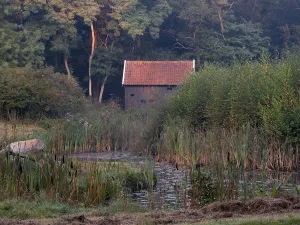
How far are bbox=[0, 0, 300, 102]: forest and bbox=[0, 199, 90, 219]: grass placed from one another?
31320 millimetres

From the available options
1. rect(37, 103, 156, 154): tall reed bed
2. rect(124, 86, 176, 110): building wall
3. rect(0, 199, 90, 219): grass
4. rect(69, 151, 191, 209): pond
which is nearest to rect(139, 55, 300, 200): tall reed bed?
rect(69, 151, 191, 209): pond

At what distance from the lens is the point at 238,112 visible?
880 inches

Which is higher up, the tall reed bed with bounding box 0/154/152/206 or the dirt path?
the tall reed bed with bounding box 0/154/152/206

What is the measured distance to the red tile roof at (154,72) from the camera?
4425cm

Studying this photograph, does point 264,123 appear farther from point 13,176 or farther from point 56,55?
point 56,55

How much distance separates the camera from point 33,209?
11.2m

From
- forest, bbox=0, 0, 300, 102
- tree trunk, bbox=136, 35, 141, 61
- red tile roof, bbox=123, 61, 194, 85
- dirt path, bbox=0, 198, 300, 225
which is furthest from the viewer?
tree trunk, bbox=136, 35, 141, 61

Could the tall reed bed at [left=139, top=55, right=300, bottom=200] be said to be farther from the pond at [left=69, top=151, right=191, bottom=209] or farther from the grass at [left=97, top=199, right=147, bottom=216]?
the grass at [left=97, top=199, right=147, bottom=216]

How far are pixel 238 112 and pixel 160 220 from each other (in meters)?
12.9

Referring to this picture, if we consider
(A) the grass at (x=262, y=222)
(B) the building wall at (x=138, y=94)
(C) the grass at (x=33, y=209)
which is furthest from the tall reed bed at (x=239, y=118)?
(B) the building wall at (x=138, y=94)

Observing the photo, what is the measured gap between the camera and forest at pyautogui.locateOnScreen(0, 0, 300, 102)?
45219 millimetres

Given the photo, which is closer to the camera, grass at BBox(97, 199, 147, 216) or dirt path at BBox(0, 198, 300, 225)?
dirt path at BBox(0, 198, 300, 225)

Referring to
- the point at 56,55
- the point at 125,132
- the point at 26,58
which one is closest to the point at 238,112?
the point at 125,132

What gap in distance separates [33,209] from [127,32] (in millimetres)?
38742
